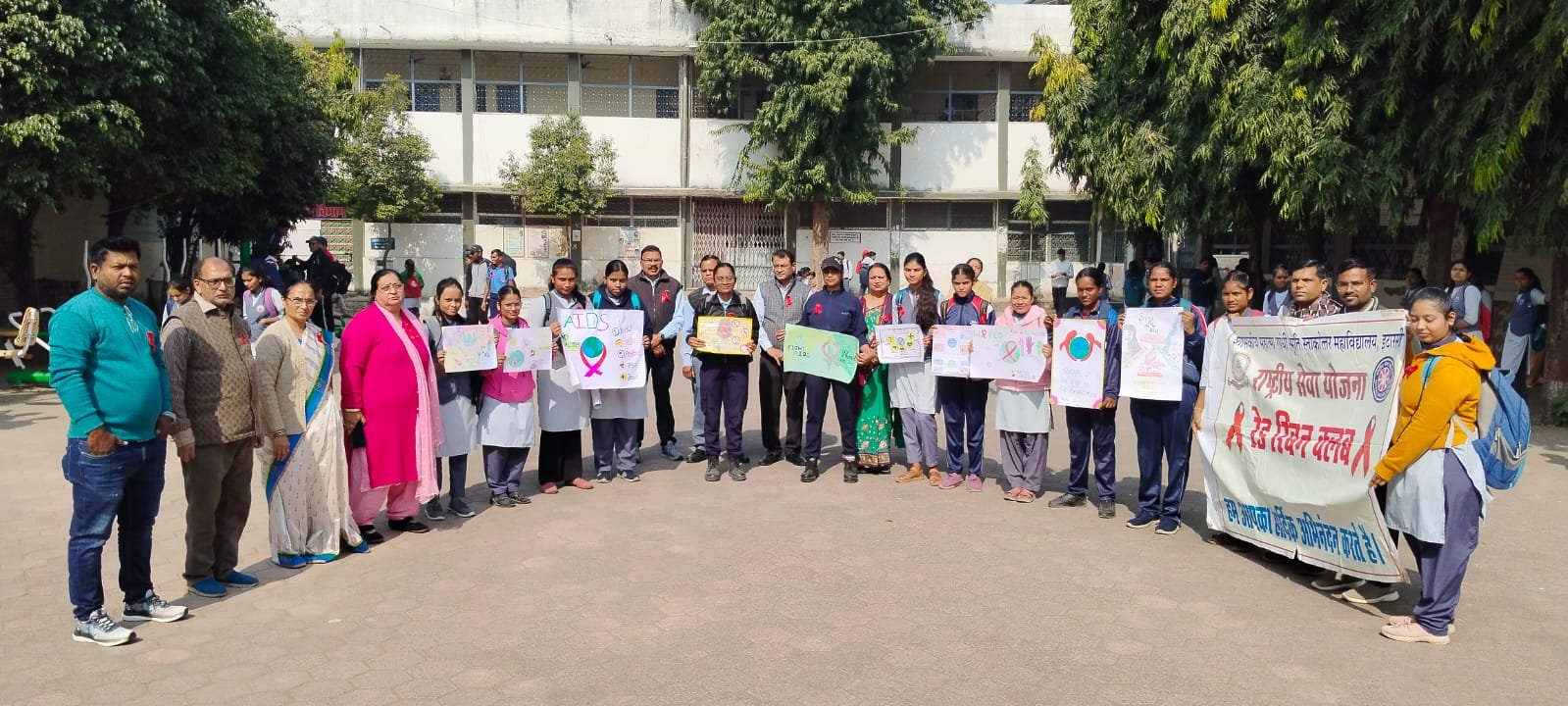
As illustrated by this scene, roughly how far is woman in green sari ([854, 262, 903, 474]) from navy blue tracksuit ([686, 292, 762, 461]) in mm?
928

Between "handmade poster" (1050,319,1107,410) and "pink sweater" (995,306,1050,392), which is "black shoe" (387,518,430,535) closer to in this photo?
"pink sweater" (995,306,1050,392)

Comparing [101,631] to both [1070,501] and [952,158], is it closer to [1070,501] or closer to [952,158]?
[1070,501]

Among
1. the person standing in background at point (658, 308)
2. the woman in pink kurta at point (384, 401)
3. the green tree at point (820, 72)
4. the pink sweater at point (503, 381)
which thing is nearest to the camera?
the woman in pink kurta at point (384, 401)

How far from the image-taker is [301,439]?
233 inches

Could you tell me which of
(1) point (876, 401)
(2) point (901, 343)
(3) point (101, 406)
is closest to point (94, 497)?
(3) point (101, 406)

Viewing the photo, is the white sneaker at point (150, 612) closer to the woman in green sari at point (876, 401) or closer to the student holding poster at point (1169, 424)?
the woman in green sari at point (876, 401)

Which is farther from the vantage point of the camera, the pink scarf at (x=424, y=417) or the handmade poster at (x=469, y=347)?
the handmade poster at (x=469, y=347)

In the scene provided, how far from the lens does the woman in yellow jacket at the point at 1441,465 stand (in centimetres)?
482

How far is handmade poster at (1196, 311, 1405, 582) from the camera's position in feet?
17.1

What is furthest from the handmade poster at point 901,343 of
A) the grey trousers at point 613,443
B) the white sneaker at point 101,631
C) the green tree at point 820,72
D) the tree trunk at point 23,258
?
the green tree at point 820,72

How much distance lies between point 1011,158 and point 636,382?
22.0m

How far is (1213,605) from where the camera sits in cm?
539

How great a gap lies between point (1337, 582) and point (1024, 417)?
94.6 inches

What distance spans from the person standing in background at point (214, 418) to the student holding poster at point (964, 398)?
15.3ft
